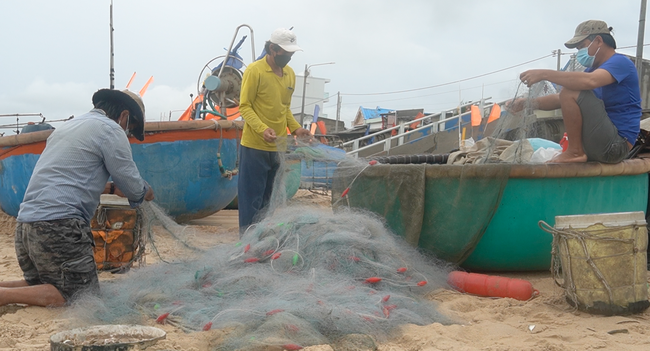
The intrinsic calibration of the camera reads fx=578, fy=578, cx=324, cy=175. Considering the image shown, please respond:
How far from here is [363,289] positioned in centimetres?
330

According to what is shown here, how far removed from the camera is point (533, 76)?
4.05 metres

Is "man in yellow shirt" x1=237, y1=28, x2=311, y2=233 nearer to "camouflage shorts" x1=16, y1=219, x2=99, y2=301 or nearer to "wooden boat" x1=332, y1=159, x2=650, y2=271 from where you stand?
"wooden boat" x1=332, y1=159, x2=650, y2=271

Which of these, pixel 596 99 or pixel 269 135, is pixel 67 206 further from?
pixel 596 99

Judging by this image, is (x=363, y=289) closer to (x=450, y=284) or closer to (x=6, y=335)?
(x=450, y=284)

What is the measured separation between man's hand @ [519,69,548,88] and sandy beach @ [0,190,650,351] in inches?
56.6

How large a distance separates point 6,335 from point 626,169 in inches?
164

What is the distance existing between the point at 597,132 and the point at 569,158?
0.97 ft

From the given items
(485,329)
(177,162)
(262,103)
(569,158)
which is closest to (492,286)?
(485,329)

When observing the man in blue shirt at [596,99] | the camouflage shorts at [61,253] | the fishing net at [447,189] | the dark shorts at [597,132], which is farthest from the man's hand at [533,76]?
the camouflage shorts at [61,253]

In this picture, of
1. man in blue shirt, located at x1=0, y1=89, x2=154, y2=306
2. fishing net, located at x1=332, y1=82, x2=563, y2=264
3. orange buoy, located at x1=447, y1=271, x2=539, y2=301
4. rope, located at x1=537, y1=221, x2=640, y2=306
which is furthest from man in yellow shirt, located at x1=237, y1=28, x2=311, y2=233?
rope, located at x1=537, y1=221, x2=640, y2=306

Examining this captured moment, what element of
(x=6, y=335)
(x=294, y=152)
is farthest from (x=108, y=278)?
(x=294, y=152)

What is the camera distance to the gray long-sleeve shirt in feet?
11.3

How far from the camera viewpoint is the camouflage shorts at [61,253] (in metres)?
3.40

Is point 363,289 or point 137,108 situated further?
point 137,108
